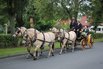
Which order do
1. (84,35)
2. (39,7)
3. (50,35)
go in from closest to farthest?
(50,35) < (84,35) < (39,7)

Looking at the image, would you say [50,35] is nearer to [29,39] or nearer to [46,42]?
[46,42]

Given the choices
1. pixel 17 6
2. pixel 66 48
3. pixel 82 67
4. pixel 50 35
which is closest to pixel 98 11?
pixel 17 6

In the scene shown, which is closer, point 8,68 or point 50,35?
point 8,68

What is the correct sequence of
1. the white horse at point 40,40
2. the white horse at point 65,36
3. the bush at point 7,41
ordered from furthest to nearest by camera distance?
1. the bush at point 7,41
2. the white horse at point 65,36
3. the white horse at point 40,40

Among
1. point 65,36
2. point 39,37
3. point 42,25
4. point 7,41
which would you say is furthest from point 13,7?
point 42,25

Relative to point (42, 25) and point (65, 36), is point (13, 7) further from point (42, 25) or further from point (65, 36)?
point (42, 25)

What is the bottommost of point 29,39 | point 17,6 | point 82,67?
point 82,67

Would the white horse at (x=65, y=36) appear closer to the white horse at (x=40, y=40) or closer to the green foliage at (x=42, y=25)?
the white horse at (x=40, y=40)

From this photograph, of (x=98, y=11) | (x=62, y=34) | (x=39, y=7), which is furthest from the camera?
(x=39, y=7)

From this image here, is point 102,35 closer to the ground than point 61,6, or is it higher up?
closer to the ground

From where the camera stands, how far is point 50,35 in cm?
1991

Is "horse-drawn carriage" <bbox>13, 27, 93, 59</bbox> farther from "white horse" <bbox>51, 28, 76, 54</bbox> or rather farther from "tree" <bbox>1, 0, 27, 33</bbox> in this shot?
"tree" <bbox>1, 0, 27, 33</bbox>

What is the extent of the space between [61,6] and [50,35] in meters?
38.5

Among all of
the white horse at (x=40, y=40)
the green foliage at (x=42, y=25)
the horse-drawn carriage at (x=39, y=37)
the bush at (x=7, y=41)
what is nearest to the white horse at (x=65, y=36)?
the horse-drawn carriage at (x=39, y=37)
